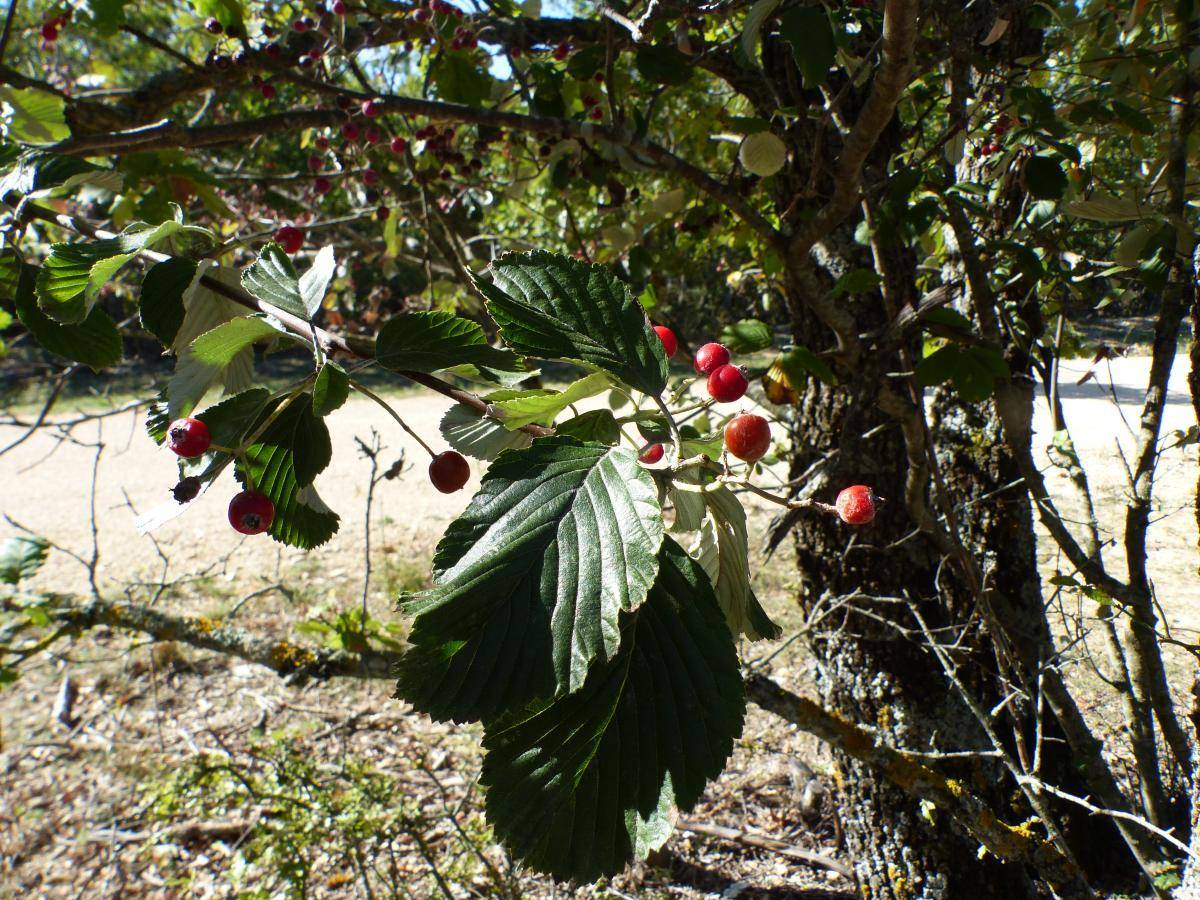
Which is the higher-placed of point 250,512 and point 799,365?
point 799,365

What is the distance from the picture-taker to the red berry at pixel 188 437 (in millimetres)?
593

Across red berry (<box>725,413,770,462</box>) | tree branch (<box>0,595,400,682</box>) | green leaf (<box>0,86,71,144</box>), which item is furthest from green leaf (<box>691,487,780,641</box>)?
green leaf (<box>0,86,71,144</box>)

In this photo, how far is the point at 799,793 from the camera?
289cm

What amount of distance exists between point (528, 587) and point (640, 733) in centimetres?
17

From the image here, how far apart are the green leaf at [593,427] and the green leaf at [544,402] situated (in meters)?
0.02

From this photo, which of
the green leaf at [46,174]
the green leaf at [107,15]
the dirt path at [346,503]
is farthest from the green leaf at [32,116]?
the dirt path at [346,503]

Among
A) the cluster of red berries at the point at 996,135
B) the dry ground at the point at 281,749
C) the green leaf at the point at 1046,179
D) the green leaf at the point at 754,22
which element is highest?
the cluster of red berries at the point at 996,135

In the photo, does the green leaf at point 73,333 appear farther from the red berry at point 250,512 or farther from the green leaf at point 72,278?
the red berry at point 250,512

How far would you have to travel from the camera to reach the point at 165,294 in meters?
0.75

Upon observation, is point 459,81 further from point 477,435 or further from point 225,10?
point 477,435

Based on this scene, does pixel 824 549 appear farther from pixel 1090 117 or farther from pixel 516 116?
pixel 516 116

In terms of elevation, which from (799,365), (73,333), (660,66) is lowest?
(73,333)

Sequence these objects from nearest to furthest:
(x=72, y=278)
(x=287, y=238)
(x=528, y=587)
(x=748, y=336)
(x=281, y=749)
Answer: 1. (x=528, y=587)
2. (x=72, y=278)
3. (x=287, y=238)
4. (x=748, y=336)
5. (x=281, y=749)

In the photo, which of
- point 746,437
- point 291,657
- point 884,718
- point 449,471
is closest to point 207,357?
point 449,471
